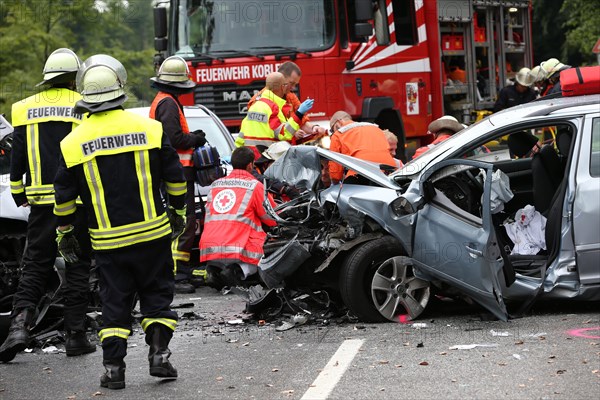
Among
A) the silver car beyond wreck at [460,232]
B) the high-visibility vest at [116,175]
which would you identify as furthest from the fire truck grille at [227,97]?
the high-visibility vest at [116,175]

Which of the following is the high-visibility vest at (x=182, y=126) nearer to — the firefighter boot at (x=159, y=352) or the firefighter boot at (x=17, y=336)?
the firefighter boot at (x=17, y=336)

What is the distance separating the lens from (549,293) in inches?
311

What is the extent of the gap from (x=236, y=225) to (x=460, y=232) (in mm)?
2471

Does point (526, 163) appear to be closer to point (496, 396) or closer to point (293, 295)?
point (293, 295)

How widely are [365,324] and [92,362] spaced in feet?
6.45

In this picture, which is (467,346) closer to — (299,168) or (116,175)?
(116,175)

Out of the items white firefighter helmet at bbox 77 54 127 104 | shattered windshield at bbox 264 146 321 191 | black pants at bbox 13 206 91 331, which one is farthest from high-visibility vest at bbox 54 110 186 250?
shattered windshield at bbox 264 146 321 191

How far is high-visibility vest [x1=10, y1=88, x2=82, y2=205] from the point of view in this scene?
25.3 ft

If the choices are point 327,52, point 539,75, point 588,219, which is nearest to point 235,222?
point 588,219

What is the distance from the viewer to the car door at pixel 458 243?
7555 mm

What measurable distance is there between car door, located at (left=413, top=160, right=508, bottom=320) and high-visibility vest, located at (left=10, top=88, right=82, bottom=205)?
255cm

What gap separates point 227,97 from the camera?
15594mm

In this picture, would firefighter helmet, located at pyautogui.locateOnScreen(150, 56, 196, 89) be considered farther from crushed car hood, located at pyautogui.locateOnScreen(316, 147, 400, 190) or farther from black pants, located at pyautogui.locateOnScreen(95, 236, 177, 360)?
black pants, located at pyautogui.locateOnScreen(95, 236, 177, 360)

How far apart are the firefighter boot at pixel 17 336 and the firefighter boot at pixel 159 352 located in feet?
3.69
